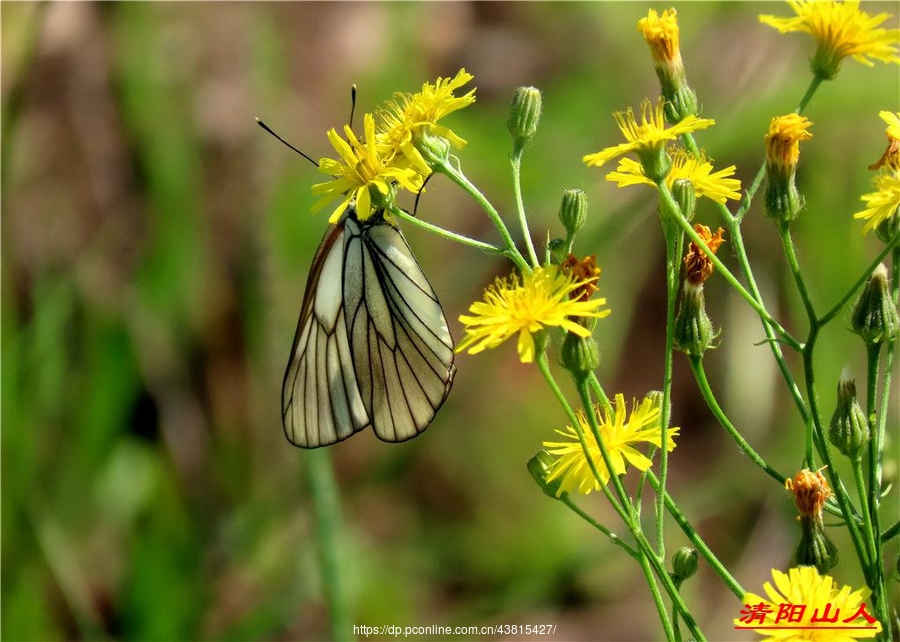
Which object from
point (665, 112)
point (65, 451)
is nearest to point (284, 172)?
point (65, 451)

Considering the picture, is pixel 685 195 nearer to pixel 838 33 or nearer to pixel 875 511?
pixel 838 33

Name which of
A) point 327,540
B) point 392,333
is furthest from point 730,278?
point 327,540

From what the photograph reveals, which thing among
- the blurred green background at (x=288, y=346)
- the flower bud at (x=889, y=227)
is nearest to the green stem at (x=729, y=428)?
the flower bud at (x=889, y=227)

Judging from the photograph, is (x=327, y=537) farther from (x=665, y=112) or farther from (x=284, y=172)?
(x=284, y=172)

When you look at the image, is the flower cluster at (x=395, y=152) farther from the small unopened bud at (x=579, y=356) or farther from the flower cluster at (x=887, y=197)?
the flower cluster at (x=887, y=197)

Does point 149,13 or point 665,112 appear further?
point 149,13
